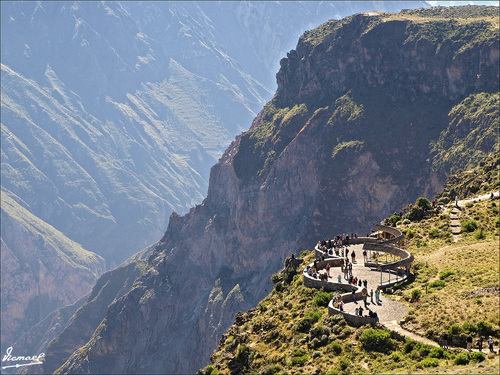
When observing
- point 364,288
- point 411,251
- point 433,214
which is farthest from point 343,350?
point 433,214

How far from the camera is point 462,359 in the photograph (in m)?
51.5

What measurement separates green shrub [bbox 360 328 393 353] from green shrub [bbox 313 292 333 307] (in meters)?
12.4

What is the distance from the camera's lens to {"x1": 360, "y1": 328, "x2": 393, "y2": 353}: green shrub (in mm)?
56562

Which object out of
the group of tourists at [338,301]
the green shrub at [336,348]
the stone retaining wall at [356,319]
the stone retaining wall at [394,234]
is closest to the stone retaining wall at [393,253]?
the stone retaining wall at [394,234]

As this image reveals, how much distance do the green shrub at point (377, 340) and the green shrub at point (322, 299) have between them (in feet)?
40.7

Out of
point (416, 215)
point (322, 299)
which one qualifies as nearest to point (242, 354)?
point (322, 299)

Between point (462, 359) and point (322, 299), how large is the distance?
20739 mm

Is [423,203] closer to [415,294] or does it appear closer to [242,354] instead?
[415,294]

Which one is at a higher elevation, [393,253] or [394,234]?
[394,234]

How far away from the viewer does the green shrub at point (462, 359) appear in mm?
51431

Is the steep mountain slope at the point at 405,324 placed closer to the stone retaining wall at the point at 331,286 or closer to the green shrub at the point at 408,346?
the green shrub at the point at 408,346

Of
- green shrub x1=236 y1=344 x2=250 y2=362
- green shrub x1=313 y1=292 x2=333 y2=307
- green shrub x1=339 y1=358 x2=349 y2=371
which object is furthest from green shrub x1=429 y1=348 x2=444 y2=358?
green shrub x1=236 y1=344 x2=250 y2=362

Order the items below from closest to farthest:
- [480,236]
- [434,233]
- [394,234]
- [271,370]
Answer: [271,370] → [480,236] → [434,233] → [394,234]

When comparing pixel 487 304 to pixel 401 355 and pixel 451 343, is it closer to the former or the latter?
pixel 451 343
